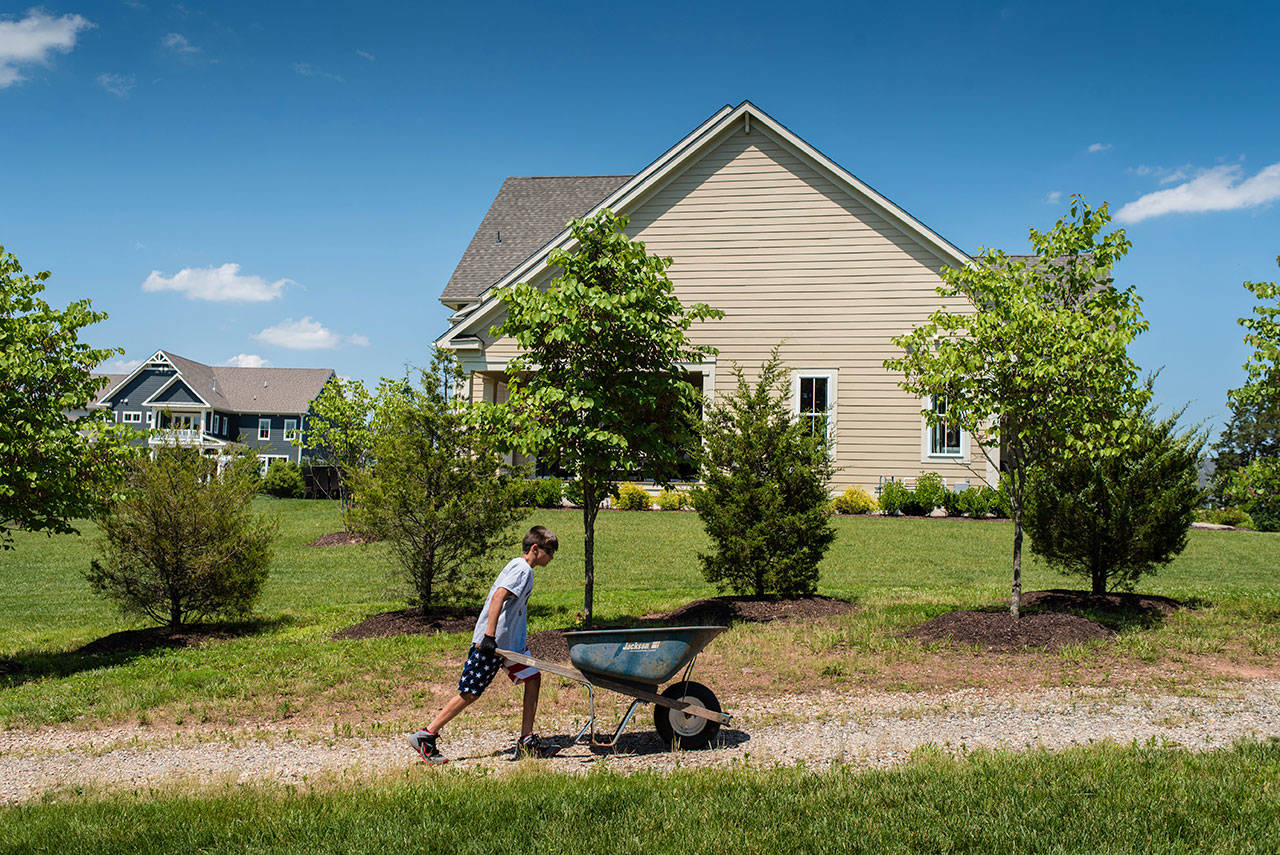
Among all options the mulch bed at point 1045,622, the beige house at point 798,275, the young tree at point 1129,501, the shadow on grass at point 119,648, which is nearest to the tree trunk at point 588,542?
the mulch bed at point 1045,622

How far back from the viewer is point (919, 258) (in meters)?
20.6

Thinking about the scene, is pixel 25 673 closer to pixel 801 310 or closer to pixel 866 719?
pixel 866 719

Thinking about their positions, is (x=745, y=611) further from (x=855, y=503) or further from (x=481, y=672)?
(x=855, y=503)

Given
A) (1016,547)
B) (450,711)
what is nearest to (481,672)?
(450,711)

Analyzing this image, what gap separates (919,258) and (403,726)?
17.1 m

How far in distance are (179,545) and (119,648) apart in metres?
1.25

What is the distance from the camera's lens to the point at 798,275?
2097 cm

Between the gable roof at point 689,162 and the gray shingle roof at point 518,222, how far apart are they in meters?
3.47

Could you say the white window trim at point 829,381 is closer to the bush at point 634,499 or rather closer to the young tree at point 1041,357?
the bush at point 634,499

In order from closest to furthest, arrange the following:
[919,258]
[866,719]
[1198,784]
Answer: [1198,784], [866,719], [919,258]

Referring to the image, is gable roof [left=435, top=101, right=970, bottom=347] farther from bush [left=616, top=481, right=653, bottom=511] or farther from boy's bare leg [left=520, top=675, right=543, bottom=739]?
boy's bare leg [left=520, top=675, right=543, bottom=739]

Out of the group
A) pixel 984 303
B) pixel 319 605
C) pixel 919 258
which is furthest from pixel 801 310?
pixel 319 605

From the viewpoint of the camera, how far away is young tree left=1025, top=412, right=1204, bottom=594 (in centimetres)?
1049

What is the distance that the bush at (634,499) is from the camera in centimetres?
2244
